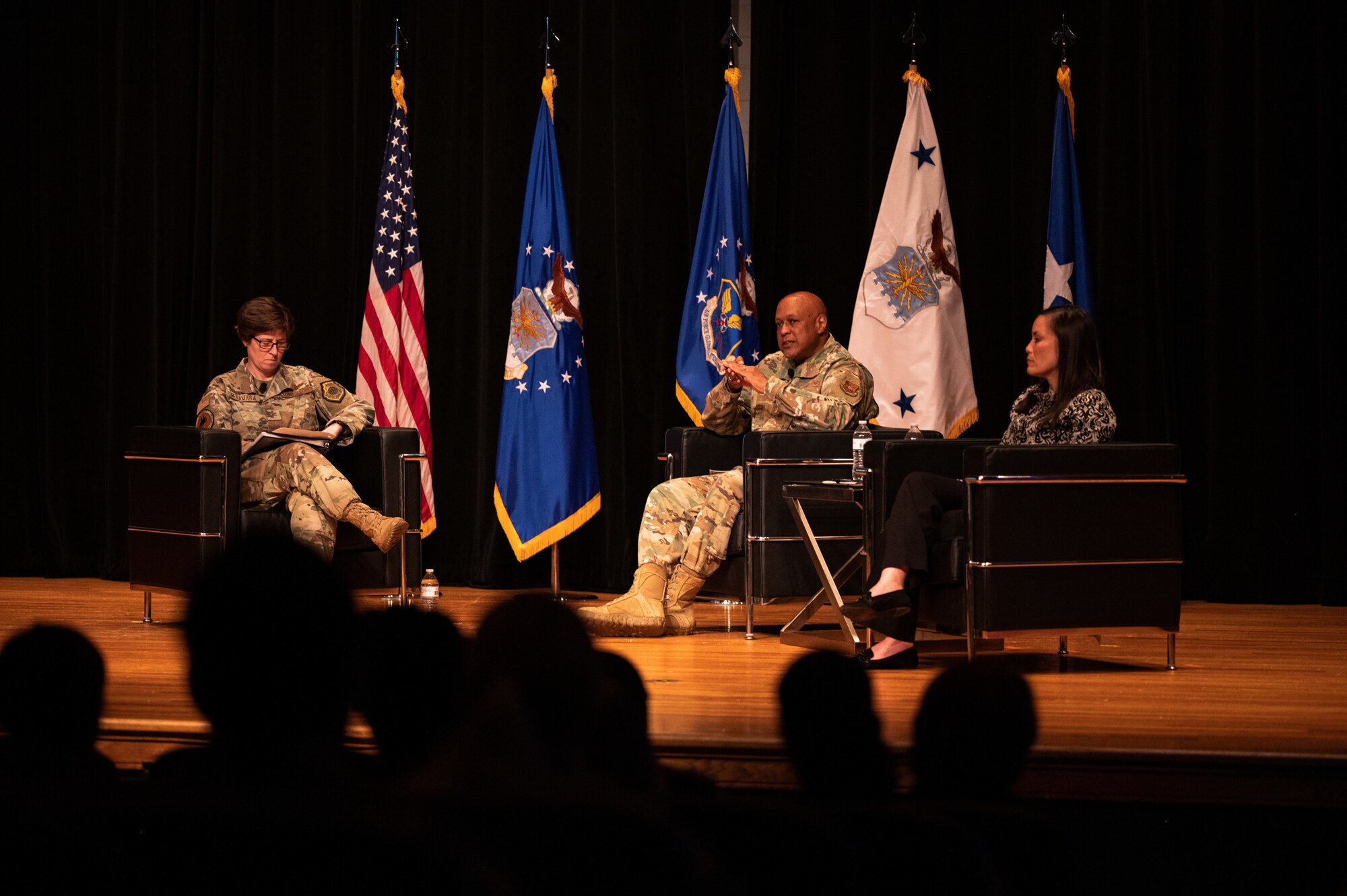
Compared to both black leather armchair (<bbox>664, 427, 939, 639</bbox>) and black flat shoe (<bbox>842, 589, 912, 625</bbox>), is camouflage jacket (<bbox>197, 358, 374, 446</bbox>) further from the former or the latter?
black flat shoe (<bbox>842, 589, 912, 625</bbox>)

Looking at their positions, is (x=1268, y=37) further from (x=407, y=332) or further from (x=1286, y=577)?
(x=407, y=332)

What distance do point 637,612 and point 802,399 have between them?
Answer: 1001 millimetres

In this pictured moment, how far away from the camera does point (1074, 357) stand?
13.4ft

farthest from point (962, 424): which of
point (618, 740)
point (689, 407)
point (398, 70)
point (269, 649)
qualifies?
point (269, 649)

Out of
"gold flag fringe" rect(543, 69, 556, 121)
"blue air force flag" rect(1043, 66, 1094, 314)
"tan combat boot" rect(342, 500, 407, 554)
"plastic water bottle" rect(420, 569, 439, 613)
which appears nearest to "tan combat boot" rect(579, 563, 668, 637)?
"tan combat boot" rect(342, 500, 407, 554)

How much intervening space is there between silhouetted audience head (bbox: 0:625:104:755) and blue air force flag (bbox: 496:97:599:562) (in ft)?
15.7

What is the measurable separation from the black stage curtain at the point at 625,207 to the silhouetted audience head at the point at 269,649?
5.46 meters

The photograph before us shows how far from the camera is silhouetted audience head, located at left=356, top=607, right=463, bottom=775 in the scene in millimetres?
1029

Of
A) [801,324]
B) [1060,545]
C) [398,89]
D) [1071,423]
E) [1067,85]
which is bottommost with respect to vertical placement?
[1060,545]

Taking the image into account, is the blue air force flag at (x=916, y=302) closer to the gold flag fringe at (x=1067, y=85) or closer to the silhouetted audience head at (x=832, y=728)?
the gold flag fringe at (x=1067, y=85)

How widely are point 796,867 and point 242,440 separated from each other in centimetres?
446

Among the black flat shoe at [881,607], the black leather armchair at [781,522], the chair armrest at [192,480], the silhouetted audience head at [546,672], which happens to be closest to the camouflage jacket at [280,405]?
the chair armrest at [192,480]

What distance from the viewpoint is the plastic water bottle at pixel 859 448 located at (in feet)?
14.7

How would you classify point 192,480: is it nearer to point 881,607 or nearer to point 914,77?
point 881,607
